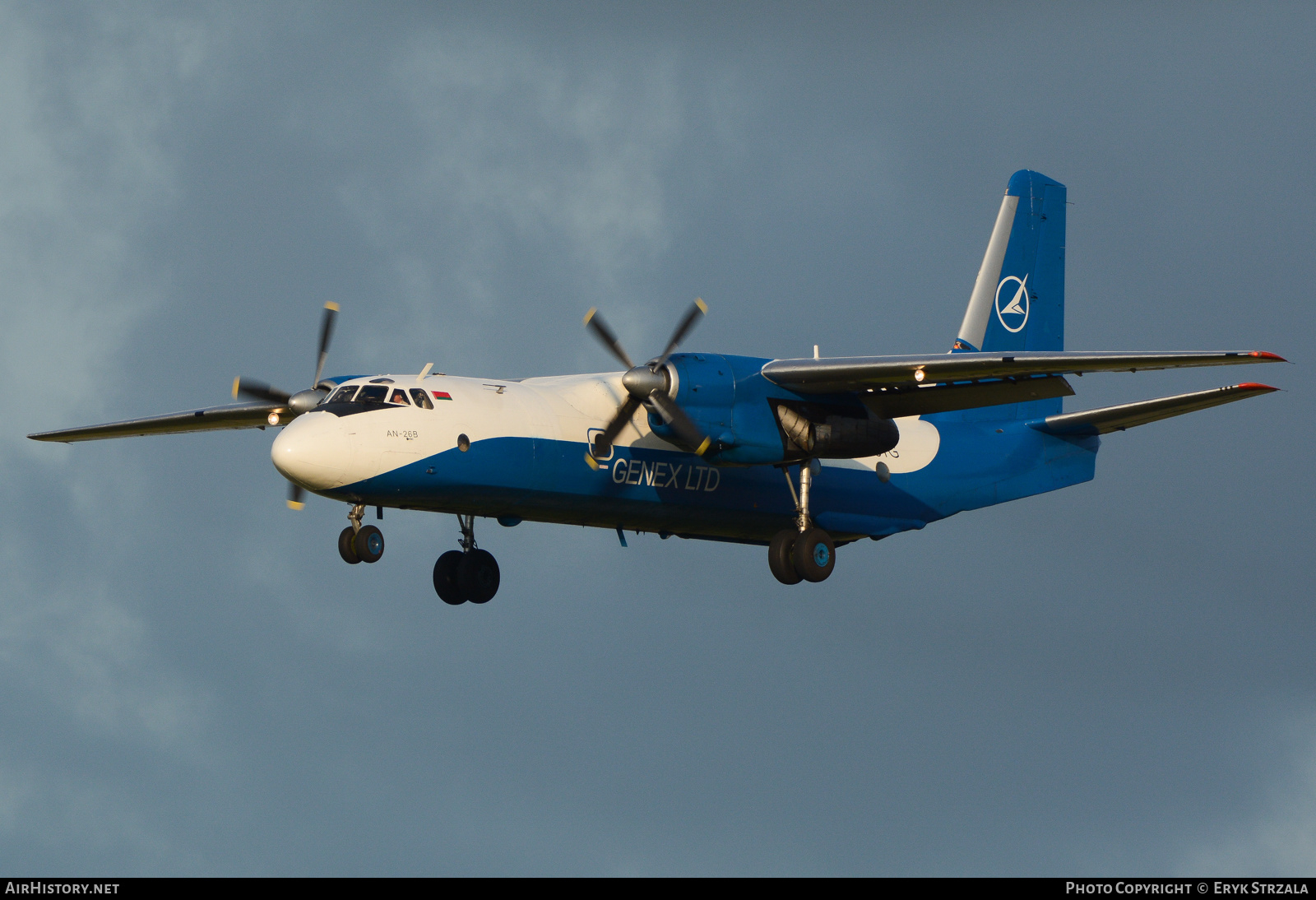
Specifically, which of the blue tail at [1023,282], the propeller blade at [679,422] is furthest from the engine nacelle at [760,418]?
the blue tail at [1023,282]

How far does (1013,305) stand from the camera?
31.6m

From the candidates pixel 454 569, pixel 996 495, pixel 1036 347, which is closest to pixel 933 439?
pixel 996 495

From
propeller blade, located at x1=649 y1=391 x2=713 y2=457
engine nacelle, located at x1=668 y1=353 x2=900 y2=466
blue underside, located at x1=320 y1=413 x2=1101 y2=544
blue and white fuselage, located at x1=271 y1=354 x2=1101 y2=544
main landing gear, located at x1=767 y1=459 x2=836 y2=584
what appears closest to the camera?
blue and white fuselage, located at x1=271 y1=354 x2=1101 y2=544

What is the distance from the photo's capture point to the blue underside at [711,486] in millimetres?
23438

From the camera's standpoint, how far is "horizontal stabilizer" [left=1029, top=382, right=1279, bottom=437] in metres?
25.5

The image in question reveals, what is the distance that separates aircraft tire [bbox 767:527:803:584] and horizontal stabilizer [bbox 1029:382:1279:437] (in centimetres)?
674

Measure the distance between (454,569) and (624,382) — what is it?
4.76 metres

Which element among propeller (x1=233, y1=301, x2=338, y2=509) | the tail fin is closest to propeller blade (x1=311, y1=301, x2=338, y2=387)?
propeller (x1=233, y1=301, x2=338, y2=509)

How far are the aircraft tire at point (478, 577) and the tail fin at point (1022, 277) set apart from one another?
33.6 feet

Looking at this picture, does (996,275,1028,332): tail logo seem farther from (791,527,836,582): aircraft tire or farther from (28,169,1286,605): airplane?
(791,527,836,582): aircraft tire

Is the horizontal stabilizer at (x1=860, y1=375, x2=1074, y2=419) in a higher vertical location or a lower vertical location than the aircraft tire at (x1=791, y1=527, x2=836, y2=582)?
higher

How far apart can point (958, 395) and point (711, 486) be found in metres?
4.20

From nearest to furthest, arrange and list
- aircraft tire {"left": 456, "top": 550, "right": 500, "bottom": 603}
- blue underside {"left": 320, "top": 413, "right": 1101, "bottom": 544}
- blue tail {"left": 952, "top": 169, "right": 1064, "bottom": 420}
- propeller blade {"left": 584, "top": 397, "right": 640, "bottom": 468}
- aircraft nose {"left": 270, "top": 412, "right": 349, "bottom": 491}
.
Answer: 1. aircraft nose {"left": 270, "top": 412, "right": 349, "bottom": 491}
2. blue underside {"left": 320, "top": 413, "right": 1101, "bottom": 544}
3. propeller blade {"left": 584, "top": 397, "right": 640, "bottom": 468}
4. aircraft tire {"left": 456, "top": 550, "right": 500, "bottom": 603}
5. blue tail {"left": 952, "top": 169, "right": 1064, "bottom": 420}

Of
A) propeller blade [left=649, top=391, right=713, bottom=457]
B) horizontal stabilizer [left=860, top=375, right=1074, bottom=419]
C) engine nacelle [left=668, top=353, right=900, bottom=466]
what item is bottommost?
propeller blade [left=649, top=391, right=713, bottom=457]
